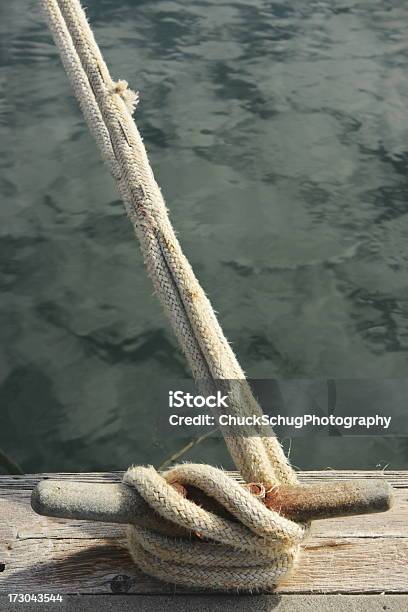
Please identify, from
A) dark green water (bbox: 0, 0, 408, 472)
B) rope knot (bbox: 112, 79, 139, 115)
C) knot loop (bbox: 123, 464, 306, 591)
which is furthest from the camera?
dark green water (bbox: 0, 0, 408, 472)

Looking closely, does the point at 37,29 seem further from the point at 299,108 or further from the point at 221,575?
the point at 221,575

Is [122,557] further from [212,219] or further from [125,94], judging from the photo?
[212,219]

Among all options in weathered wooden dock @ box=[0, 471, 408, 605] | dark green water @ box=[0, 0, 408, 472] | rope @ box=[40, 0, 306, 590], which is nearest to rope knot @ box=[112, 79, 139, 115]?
rope @ box=[40, 0, 306, 590]

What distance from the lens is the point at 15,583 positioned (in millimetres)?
1854

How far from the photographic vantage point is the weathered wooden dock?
1838 millimetres

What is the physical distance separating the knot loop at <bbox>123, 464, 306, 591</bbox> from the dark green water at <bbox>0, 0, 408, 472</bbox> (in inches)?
50.0

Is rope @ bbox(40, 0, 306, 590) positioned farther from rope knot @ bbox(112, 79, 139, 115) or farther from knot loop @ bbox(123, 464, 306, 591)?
rope knot @ bbox(112, 79, 139, 115)

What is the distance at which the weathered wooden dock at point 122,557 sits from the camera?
184 centimetres

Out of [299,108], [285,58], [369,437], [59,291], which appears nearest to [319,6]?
[285,58]

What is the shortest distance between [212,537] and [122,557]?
32 centimetres

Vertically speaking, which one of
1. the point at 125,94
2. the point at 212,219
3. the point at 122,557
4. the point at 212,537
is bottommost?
the point at 212,219

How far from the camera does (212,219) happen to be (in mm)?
4195

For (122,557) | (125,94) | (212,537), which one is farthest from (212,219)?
(212,537)

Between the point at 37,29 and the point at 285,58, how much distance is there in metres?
1.95
